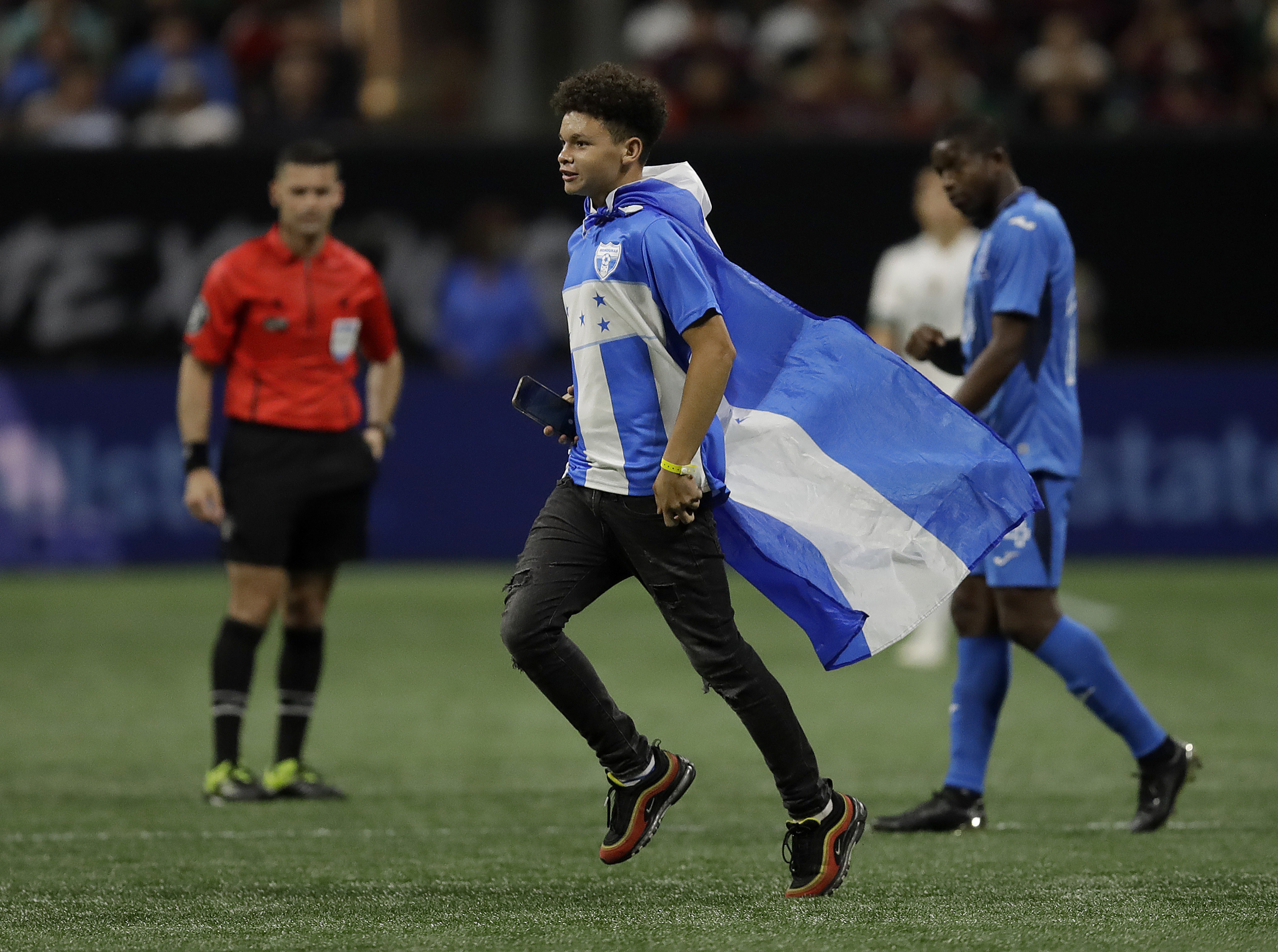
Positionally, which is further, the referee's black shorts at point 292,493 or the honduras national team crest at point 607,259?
the referee's black shorts at point 292,493

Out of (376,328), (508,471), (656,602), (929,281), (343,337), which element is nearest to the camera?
(656,602)

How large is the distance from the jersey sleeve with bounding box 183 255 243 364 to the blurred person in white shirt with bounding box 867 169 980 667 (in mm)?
3424

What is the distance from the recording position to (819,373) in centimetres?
495

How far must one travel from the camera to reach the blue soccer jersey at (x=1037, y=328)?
569 cm

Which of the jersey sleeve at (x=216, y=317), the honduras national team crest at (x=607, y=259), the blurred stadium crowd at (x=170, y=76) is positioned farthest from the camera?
the blurred stadium crowd at (x=170, y=76)

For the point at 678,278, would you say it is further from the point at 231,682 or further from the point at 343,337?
the point at 231,682

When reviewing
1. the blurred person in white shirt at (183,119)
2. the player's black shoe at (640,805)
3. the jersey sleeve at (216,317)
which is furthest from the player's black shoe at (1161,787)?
the blurred person in white shirt at (183,119)

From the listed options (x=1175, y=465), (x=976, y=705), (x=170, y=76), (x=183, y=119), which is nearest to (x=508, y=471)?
(x=183, y=119)

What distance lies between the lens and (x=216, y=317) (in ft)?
21.2

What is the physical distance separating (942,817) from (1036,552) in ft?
2.90

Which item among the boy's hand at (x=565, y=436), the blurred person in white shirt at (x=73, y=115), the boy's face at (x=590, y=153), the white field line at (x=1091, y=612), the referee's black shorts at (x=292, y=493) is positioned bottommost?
the white field line at (x=1091, y=612)

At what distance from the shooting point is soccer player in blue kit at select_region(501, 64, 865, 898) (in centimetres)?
462

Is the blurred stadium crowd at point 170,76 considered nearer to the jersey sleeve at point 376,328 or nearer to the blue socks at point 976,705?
the jersey sleeve at point 376,328

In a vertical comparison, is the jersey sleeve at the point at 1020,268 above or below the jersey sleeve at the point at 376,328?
above
